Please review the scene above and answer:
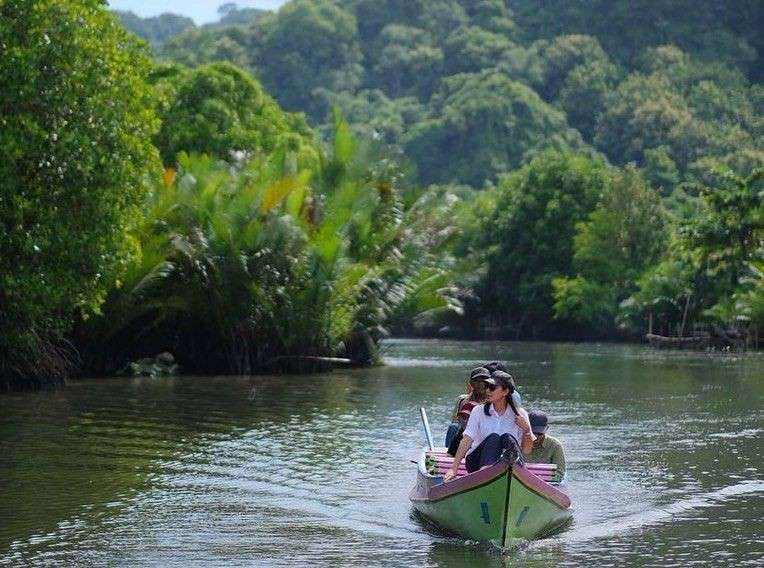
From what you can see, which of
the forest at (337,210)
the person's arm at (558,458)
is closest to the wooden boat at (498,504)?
the person's arm at (558,458)

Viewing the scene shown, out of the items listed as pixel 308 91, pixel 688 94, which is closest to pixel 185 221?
pixel 688 94

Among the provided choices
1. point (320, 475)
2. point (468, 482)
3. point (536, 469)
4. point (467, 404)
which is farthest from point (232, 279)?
point (468, 482)

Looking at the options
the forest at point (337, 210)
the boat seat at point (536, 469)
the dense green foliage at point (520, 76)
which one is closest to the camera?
the boat seat at point (536, 469)

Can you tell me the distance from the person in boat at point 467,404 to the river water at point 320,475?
110 centimetres

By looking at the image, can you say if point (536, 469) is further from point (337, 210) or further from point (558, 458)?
point (337, 210)

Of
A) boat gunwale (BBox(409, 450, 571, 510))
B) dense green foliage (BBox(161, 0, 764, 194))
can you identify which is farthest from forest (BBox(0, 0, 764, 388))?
boat gunwale (BBox(409, 450, 571, 510))

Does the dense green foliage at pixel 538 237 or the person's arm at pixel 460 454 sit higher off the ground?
the dense green foliage at pixel 538 237

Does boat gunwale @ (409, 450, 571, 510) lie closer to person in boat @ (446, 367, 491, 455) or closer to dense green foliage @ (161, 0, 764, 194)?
person in boat @ (446, 367, 491, 455)

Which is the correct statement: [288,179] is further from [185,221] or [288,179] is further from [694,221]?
[694,221]

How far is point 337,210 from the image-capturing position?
45781 mm

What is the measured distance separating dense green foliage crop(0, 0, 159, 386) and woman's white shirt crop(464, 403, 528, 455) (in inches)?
686

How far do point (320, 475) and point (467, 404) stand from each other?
328 cm

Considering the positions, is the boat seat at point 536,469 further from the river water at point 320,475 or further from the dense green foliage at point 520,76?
the dense green foliage at point 520,76

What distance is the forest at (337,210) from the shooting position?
32750 millimetres
